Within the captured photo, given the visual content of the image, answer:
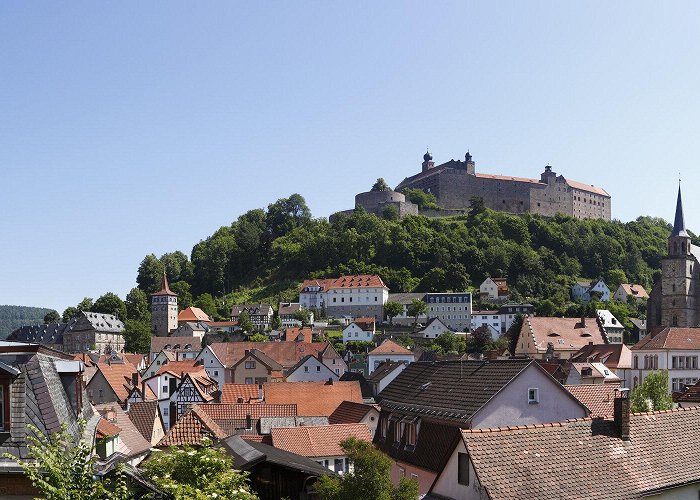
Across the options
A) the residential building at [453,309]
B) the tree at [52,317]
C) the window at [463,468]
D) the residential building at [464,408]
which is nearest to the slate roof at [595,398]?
the residential building at [464,408]

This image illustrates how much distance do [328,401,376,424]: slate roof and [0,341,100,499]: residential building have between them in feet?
72.6

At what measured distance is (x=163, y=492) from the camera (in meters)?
11.5

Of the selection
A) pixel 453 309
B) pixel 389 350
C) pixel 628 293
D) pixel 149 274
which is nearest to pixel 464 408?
pixel 389 350

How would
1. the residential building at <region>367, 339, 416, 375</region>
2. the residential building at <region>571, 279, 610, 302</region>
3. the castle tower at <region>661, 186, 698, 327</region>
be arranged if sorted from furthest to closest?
the residential building at <region>571, 279, 610, 302</region>
the castle tower at <region>661, 186, 698, 327</region>
the residential building at <region>367, 339, 416, 375</region>

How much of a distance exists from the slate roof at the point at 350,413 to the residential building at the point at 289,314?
87812mm

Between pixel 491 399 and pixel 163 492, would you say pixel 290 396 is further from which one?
pixel 163 492

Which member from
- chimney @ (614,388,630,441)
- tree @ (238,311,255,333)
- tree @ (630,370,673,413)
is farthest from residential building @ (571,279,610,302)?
chimney @ (614,388,630,441)

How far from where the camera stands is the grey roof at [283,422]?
35.6 m

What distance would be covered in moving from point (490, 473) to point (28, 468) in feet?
30.4

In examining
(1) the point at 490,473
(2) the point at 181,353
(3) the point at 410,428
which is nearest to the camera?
(1) the point at 490,473

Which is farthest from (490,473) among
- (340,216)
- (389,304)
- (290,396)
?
(340,216)

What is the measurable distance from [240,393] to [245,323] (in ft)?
240

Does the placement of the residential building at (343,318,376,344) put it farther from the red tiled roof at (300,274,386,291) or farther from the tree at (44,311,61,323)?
the tree at (44,311,61,323)

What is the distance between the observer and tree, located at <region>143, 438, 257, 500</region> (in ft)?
36.8
